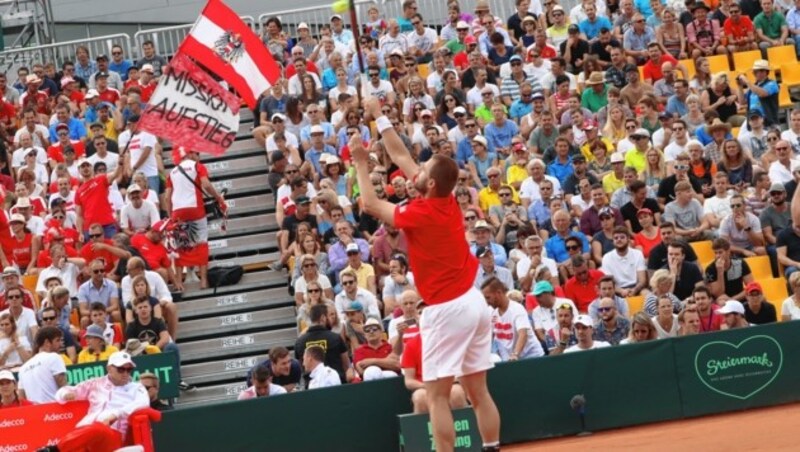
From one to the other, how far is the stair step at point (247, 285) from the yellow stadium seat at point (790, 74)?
27.2 ft

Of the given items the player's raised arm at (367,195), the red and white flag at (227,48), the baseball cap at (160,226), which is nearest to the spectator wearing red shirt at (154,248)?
the baseball cap at (160,226)

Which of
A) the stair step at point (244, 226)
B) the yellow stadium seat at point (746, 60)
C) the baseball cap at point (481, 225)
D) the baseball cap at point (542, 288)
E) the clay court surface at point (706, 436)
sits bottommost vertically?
the clay court surface at point (706, 436)

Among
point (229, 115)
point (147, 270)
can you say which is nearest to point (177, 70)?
point (229, 115)

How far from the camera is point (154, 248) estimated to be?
2219 centimetres

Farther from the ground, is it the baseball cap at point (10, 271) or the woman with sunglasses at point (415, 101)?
the woman with sunglasses at point (415, 101)

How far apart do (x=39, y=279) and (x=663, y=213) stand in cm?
817

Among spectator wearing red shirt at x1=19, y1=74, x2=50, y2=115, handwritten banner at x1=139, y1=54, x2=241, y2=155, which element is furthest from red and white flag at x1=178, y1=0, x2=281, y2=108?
spectator wearing red shirt at x1=19, y1=74, x2=50, y2=115

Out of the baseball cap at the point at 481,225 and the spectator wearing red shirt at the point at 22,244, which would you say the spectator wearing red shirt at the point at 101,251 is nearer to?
the spectator wearing red shirt at the point at 22,244

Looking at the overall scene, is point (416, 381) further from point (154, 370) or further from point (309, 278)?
point (309, 278)

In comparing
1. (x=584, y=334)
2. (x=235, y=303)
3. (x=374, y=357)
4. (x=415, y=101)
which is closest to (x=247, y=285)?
(x=235, y=303)

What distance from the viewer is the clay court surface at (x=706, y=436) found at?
49.2 ft

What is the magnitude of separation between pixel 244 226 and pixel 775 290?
25.8 ft

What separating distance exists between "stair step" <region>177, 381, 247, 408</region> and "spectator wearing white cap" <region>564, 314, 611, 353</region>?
184 inches

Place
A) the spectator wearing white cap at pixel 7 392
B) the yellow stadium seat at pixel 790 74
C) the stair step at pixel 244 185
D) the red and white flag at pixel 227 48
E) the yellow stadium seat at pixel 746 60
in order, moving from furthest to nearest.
A: the yellow stadium seat at pixel 746 60 → the yellow stadium seat at pixel 790 74 → the stair step at pixel 244 185 → the red and white flag at pixel 227 48 → the spectator wearing white cap at pixel 7 392
